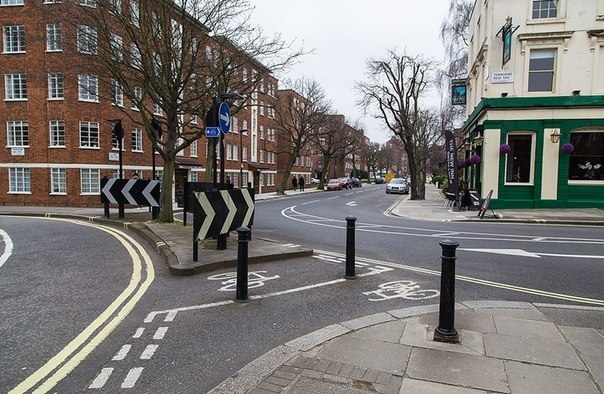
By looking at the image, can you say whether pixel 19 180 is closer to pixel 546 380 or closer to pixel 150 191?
pixel 150 191

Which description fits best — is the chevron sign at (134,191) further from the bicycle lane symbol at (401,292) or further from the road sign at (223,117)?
the bicycle lane symbol at (401,292)

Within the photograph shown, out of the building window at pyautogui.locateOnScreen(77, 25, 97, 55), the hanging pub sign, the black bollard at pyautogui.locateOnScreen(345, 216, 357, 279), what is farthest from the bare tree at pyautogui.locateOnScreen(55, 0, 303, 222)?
the hanging pub sign

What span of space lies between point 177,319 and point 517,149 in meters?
19.9

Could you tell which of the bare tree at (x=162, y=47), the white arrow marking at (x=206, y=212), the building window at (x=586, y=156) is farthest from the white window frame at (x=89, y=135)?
the building window at (x=586, y=156)

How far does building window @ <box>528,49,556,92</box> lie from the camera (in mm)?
19219

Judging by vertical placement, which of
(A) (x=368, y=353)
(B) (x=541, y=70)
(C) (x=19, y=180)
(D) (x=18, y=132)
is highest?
(B) (x=541, y=70)

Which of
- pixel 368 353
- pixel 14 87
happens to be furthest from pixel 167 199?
pixel 14 87

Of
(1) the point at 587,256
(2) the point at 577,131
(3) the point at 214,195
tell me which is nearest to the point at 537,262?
(1) the point at 587,256

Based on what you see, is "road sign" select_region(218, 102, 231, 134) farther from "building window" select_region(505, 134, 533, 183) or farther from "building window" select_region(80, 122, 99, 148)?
"building window" select_region(80, 122, 99, 148)

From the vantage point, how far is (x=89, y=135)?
27234 mm

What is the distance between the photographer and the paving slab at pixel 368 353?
3565mm

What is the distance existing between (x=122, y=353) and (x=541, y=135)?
20.9 meters

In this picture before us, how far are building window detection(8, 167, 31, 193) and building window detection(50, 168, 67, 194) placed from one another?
1.64 meters

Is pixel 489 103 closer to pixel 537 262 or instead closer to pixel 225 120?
pixel 537 262
